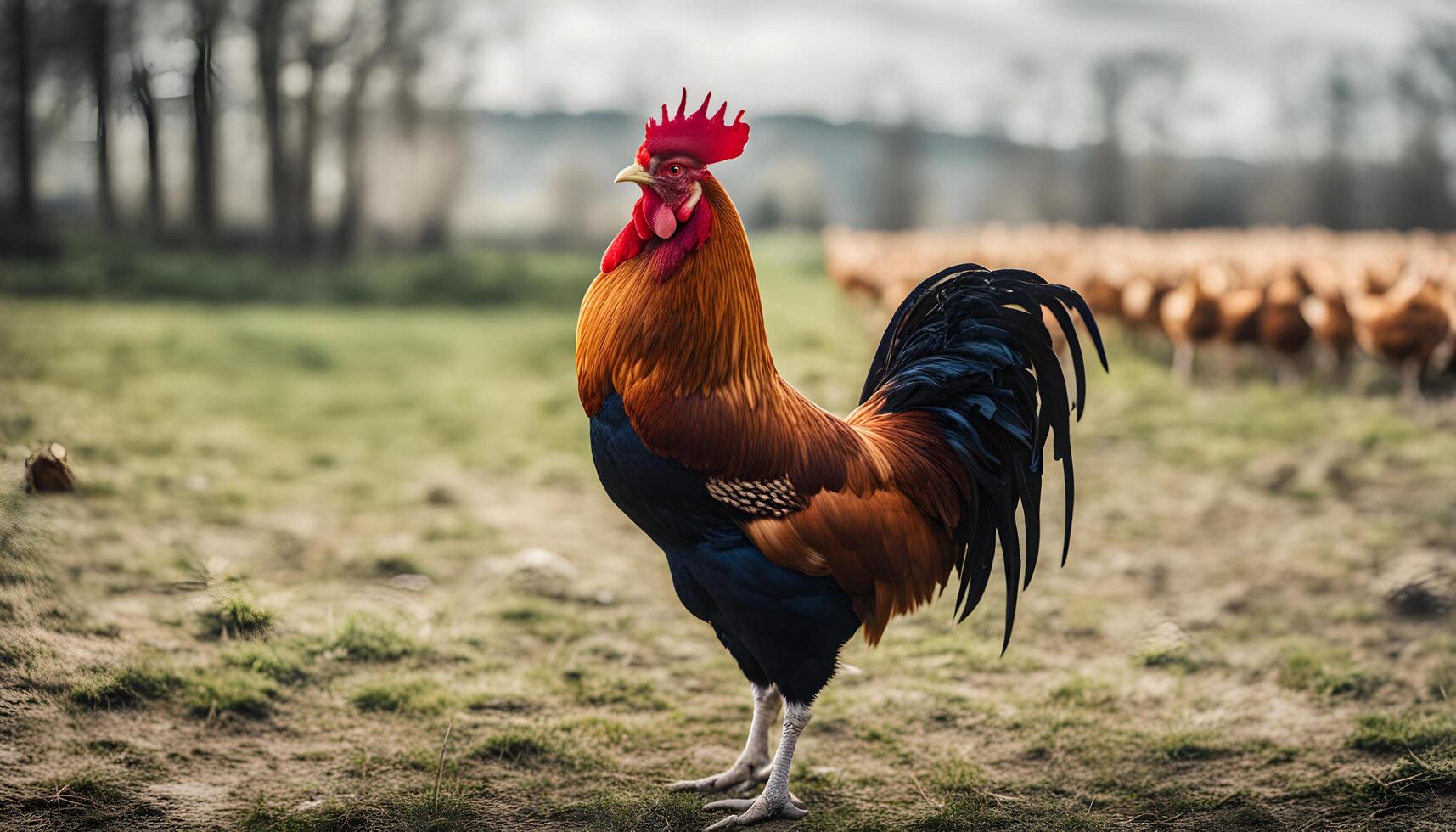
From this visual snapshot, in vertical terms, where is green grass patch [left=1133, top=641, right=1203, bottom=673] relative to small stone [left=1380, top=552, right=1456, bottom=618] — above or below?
below

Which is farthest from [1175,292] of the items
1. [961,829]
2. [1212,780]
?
[961,829]

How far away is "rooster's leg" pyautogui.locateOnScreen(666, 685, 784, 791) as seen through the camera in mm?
3309

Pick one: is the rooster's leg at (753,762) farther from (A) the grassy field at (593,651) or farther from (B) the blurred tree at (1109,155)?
(B) the blurred tree at (1109,155)

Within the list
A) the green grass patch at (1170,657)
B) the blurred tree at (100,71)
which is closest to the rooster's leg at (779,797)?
the green grass patch at (1170,657)

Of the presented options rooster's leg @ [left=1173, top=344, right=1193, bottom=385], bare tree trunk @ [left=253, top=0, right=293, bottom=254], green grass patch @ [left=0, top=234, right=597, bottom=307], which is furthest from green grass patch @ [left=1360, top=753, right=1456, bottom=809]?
bare tree trunk @ [left=253, top=0, right=293, bottom=254]

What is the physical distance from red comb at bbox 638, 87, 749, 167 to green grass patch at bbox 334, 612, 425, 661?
2.71 m

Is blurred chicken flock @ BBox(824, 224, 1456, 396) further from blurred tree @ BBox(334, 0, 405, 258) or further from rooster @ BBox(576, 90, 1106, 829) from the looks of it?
blurred tree @ BBox(334, 0, 405, 258)

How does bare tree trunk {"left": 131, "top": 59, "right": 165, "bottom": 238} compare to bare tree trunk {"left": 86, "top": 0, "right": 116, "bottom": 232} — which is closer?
bare tree trunk {"left": 131, "top": 59, "right": 165, "bottom": 238}

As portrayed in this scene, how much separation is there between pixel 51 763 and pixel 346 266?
15.0 metres

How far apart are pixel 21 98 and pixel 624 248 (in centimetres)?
1002

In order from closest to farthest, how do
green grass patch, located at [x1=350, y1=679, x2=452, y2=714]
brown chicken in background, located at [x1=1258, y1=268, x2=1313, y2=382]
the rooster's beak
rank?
the rooster's beak → green grass patch, located at [x1=350, y1=679, x2=452, y2=714] → brown chicken in background, located at [x1=1258, y1=268, x2=1313, y2=382]

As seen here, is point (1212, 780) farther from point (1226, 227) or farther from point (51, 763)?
point (1226, 227)

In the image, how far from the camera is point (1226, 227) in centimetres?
3006

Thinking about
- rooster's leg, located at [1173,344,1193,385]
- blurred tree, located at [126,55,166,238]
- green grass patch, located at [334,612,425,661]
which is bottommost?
green grass patch, located at [334,612,425,661]
